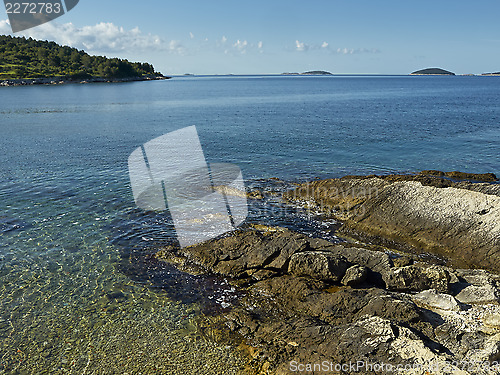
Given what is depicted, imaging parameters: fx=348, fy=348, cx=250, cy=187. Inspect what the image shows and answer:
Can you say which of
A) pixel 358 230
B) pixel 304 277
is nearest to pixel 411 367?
pixel 304 277

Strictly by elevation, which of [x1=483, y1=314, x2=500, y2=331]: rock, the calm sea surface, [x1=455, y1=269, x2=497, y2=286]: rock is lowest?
the calm sea surface

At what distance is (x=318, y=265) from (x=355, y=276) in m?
1.59

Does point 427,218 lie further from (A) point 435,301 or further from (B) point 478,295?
(A) point 435,301

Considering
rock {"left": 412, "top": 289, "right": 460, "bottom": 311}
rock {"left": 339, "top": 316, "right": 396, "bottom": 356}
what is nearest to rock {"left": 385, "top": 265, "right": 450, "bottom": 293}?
rock {"left": 412, "top": 289, "right": 460, "bottom": 311}

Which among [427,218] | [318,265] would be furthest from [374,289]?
[427,218]

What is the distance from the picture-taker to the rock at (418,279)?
46.6 ft

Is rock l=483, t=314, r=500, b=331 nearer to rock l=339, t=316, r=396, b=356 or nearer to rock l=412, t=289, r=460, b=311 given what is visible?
rock l=412, t=289, r=460, b=311

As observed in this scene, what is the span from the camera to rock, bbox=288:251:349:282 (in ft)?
49.3

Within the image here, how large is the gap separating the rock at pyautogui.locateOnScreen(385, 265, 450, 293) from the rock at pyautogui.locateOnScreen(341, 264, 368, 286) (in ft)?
3.40

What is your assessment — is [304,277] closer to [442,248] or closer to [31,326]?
[442,248]

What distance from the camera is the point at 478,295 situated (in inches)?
534

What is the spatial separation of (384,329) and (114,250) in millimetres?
14272

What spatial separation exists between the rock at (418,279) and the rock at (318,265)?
202cm

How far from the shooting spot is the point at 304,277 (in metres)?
15.4
